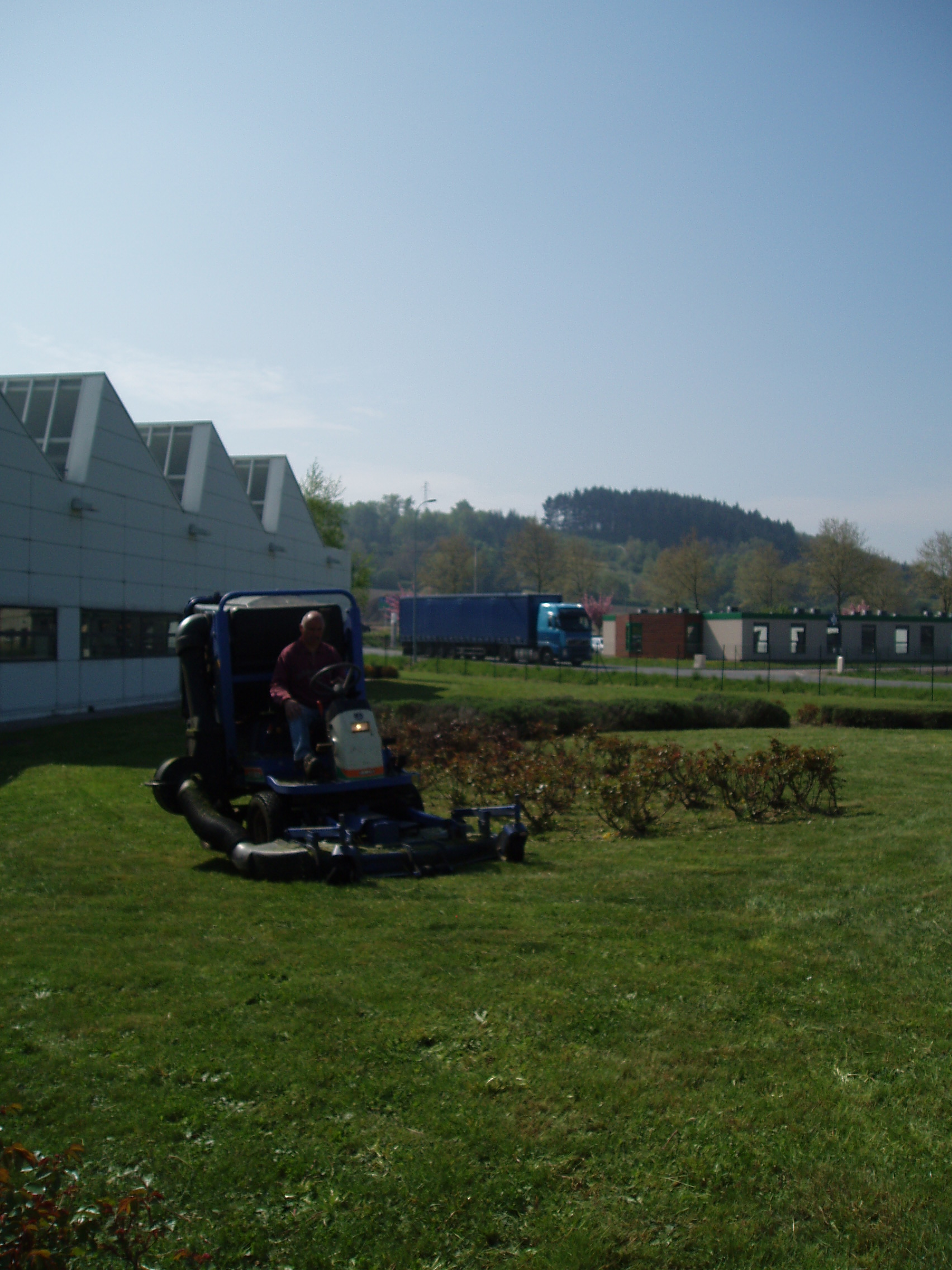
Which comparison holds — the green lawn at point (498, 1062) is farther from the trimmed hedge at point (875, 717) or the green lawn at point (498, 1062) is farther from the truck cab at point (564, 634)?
the truck cab at point (564, 634)

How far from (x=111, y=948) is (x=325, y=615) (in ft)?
17.0

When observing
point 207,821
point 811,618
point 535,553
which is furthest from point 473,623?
point 207,821

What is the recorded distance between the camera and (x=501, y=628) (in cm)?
5762

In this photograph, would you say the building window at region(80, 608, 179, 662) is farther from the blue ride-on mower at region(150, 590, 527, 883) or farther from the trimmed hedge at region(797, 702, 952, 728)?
the trimmed hedge at region(797, 702, 952, 728)

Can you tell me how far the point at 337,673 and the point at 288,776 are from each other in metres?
1.01

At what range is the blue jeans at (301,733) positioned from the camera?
28.2 feet

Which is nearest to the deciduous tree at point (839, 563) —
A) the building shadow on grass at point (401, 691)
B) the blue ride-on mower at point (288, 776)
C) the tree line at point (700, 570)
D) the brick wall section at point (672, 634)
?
the tree line at point (700, 570)

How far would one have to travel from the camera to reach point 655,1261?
119 inches

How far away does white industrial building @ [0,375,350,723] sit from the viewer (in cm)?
1981

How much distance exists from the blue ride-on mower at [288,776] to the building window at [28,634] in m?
11.3

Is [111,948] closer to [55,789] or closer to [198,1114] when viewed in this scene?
[198,1114]

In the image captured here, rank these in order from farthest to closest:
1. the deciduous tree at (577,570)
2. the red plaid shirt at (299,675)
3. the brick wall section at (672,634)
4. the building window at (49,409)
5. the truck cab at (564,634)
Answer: the deciduous tree at (577,570), the brick wall section at (672,634), the truck cab at (564,634), the building window at (49,409), the red plaid shirt at (299,675)

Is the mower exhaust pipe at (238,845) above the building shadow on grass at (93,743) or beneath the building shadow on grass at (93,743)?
above

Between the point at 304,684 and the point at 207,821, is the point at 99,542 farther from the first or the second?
the point at 207,821
